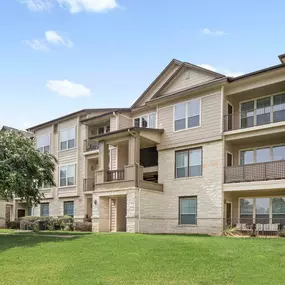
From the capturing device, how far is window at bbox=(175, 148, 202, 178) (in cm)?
2352

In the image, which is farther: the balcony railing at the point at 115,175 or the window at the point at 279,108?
the balcony railing at the point at 115,175

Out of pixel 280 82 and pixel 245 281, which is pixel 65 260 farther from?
pixel 280 82

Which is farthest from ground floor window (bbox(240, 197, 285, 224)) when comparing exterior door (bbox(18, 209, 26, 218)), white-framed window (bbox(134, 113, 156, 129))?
exterior door (bbox(18, 209, 26, 218))

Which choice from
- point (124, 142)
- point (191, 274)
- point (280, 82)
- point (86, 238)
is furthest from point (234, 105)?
point (191, 274)

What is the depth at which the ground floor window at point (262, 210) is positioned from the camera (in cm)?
2122

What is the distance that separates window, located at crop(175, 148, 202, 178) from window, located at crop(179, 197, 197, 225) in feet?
5.10

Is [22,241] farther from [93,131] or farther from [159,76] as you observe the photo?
[93,131]

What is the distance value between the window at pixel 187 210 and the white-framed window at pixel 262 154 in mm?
3912

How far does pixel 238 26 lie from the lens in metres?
15.2

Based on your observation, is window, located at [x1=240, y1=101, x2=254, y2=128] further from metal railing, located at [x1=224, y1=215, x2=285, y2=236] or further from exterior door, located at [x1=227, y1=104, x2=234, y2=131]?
metal railing, located at [x1=224, y1=215, x2=285, y2=236]

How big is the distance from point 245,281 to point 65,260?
665 cm

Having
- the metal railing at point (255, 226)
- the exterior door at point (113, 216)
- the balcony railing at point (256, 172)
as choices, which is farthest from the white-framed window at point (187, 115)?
the exterior door at point (113, 216)

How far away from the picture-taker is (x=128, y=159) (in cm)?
2567

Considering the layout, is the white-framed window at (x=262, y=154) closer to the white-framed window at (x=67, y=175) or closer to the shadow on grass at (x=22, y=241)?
the shadow on grass at (x=22, y=241)
